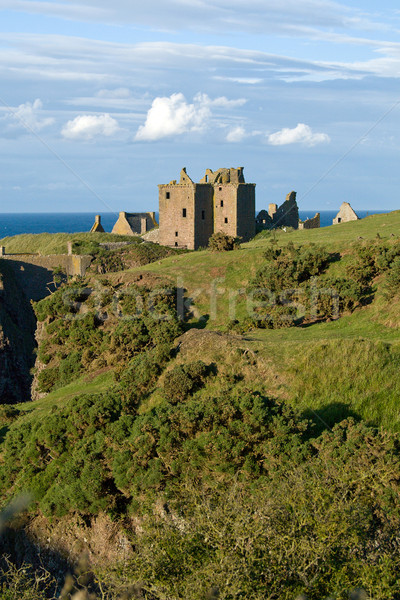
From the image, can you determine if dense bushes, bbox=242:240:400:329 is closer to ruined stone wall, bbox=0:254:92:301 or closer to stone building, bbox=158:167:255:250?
ruined stone wall, bbox=0:254:92:301

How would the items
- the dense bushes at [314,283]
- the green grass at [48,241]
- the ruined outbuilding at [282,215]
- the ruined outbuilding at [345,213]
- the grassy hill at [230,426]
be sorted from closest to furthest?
the grassy hill at [230,426], the dense bushes at [314,283], the ruined outbuilding at [282,215], the ruined outbuilding at [345,213], the green grass at [48,241]

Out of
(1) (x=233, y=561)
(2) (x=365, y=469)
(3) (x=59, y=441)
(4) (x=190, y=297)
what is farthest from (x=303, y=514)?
(4) (x=190, y=297)

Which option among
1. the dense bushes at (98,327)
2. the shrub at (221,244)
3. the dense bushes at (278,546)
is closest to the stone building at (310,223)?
the shrub at (221,244)

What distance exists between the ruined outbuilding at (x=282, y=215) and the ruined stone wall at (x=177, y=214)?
8.33 m

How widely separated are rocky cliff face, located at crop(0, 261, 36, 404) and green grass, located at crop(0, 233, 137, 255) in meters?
26.1

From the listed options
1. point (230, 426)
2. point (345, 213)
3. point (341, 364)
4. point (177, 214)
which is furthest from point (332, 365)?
point (345, 213)

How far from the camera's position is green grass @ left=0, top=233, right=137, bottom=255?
8000cm

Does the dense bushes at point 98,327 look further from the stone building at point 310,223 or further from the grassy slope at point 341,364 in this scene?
the stone building at point 310,223

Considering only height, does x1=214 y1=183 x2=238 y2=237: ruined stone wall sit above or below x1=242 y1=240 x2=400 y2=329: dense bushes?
above

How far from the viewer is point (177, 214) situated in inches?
2584

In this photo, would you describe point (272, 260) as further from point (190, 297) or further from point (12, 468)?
point (12, 468)

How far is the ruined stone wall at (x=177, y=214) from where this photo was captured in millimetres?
65000

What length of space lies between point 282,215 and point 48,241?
3040 centimetres

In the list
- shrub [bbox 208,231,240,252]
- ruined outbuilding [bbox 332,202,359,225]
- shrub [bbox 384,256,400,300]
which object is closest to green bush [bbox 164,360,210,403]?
shrub [bbox 384,256,400,300]
